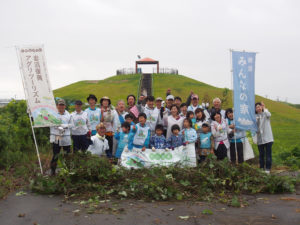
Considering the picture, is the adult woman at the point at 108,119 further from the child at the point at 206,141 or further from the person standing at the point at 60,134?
the child at the point at 206,141

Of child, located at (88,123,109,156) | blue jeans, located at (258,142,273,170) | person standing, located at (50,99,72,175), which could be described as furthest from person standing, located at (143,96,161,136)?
blue jeans, located at (258,142,273,170)

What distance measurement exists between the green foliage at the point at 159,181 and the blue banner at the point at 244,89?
142 centimetres

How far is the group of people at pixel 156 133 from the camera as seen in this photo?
7199 mm

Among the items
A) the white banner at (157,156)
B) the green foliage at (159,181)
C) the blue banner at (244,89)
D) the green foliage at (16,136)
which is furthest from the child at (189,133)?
the green foliage at (16,136)

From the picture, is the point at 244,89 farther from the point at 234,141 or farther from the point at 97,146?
the point at 97,146

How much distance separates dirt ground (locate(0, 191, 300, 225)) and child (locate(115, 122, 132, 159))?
2.31 meters

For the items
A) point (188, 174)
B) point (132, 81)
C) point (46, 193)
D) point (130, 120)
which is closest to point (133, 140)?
point (130, 120)

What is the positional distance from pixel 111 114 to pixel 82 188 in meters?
2.64

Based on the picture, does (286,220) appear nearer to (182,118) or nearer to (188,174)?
(188,174)

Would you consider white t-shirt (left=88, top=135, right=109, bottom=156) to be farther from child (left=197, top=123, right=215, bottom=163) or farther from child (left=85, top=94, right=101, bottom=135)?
child (left=197, top=123, right=215, bottom=163)

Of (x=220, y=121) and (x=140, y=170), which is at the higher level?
(x=220, y=121)

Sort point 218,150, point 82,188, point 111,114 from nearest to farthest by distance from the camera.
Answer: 1. point 82,188
2. point 218,150
3. point 111,114

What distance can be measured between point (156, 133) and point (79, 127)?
2039 mm

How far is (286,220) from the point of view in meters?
4.47
